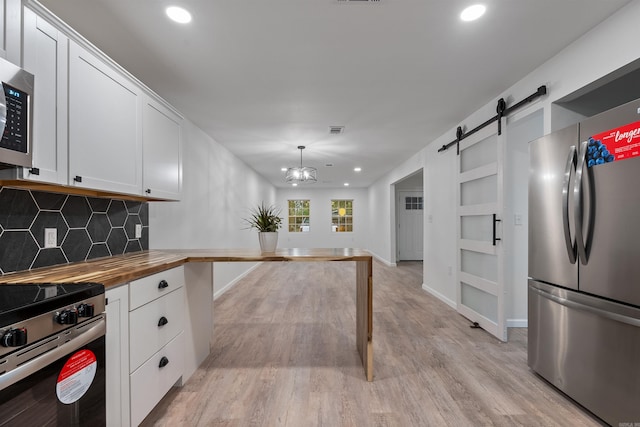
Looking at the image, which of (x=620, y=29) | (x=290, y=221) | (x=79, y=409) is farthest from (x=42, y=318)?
(x=290, y=221)

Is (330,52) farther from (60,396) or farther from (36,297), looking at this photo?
(60,396)

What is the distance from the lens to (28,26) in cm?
127

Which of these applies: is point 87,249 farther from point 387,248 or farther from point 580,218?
point 387,248

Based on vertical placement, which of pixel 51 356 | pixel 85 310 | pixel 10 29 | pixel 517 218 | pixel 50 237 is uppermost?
pixel 10 29

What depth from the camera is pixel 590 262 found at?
1.74 m

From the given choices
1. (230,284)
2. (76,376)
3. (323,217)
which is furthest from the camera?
(323,217)

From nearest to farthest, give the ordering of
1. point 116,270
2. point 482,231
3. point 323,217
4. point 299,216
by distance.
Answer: point 116,270 < point 482,231 < point 323,217 < point 299,216

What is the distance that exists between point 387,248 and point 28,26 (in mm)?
7559

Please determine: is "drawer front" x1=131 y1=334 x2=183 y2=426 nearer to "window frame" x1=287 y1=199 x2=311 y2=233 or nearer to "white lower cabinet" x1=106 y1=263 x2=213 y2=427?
"white lower cabinet" x1=106 y1=263 x2=213 y2=427

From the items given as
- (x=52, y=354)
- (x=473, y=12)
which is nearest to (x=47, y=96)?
(x=52, y=354)

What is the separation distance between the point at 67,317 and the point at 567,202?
2726mm

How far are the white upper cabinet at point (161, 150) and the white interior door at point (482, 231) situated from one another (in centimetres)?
313

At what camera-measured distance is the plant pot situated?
7.66 ft

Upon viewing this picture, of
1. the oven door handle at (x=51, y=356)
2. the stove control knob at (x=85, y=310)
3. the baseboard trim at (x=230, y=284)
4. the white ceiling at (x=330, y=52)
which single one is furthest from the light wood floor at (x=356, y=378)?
the white ceiling at (x=330, y=52)
